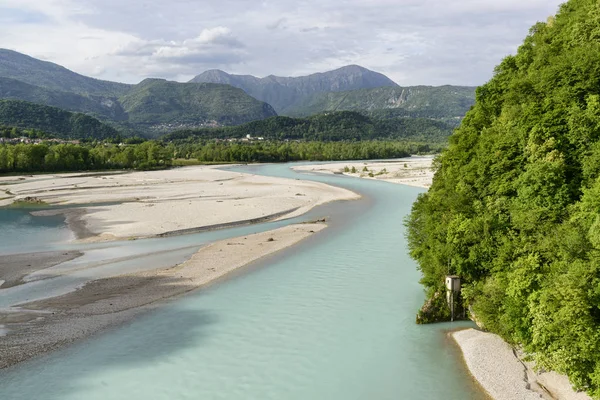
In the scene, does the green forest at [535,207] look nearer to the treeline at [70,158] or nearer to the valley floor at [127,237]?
the valley floor at [127,237]

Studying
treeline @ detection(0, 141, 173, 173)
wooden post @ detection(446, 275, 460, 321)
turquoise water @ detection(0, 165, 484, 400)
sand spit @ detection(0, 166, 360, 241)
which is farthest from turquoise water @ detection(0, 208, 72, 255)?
treeline @ detection(0, 141, 173, 173)

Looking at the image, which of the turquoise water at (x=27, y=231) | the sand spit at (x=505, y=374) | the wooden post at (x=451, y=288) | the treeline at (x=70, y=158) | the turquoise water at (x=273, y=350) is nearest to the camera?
the sand spit at (x=505, y=374)

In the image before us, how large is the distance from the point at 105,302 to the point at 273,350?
13531mm

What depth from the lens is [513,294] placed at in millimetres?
20156

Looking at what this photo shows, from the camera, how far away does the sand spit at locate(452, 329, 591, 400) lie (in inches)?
746

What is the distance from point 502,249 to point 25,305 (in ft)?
95.5

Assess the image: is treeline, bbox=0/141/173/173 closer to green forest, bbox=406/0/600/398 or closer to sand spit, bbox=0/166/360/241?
sand spit, bbox=0/166/360/241

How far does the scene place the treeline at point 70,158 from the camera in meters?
135

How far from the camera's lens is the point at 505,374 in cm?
2073

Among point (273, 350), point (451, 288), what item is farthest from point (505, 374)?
point (273, 350)

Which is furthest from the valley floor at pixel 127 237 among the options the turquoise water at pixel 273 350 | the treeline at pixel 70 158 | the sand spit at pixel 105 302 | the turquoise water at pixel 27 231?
the treeline at pixel 70 158

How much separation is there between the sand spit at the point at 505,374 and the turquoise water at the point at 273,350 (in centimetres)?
77

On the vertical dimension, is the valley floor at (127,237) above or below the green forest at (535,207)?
below

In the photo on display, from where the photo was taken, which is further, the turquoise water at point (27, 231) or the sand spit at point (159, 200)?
the sand spit at point (159, 200)
